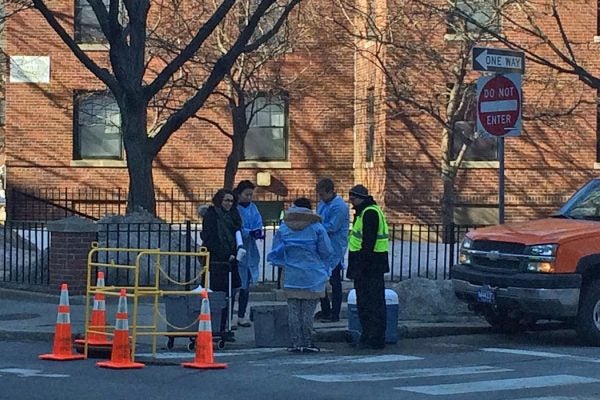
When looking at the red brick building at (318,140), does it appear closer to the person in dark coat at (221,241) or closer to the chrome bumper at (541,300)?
the person in dark coat at (221,241)

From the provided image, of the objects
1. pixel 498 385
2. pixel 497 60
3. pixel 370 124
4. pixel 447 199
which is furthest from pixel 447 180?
pixel 498 385

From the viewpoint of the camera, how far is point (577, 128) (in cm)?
2784

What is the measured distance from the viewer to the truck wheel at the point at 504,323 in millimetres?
13742

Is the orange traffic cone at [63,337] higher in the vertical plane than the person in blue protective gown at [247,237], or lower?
lower

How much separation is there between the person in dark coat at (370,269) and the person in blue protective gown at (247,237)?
177 cm

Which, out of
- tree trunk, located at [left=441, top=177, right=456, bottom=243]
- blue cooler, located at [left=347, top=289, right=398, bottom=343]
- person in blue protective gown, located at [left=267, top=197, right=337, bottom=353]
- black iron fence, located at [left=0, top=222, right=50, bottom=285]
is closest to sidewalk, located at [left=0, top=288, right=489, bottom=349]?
black iron fence, located at [left=0, top=222, right=50, bottom=285]

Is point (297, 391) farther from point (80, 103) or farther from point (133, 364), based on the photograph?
point (80, 103)

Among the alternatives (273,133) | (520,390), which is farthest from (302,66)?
(520,390)

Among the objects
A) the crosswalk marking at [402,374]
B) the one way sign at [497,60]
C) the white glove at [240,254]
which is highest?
the one way sign at [497,60]

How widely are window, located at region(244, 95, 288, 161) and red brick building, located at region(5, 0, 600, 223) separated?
29mm

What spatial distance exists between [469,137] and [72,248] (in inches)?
516

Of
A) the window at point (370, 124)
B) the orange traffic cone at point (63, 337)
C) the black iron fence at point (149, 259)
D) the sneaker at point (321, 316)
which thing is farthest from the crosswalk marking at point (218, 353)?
the window at point (370, 124)

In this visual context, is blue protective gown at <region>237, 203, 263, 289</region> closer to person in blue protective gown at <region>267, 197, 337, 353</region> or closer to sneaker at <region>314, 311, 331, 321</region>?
sneaker at <region>314, 311, 331, 321</region>

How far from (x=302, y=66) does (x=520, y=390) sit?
20023 mm
